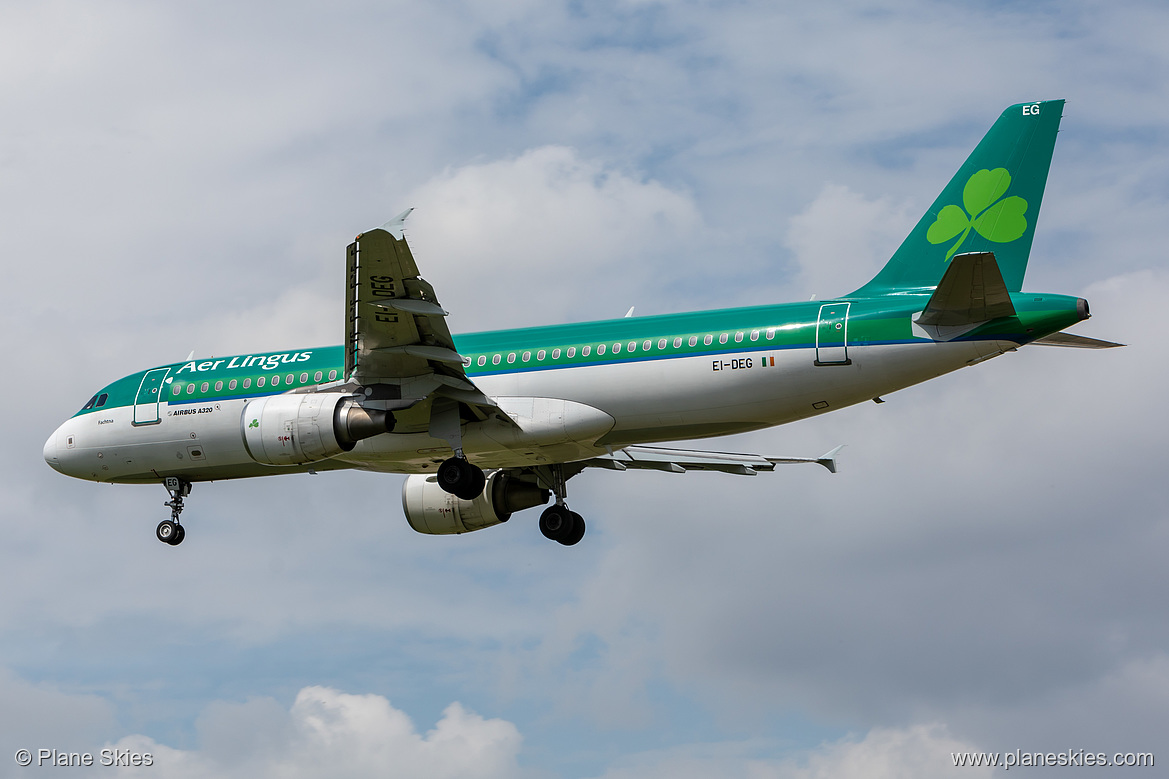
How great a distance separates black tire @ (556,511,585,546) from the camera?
29.7 m

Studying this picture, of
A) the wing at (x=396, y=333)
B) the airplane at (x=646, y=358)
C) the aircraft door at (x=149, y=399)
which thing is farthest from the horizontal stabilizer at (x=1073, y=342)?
the aircraft door at (x=149, y=399)

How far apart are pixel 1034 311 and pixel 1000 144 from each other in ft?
12.9

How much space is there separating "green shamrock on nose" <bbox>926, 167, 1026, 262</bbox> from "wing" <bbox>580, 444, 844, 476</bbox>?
6.66 m

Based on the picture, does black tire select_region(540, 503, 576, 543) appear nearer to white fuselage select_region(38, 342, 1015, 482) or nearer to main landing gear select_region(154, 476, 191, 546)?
white fuselage select_region(38, 342, 1015, 482)

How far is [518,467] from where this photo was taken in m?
28.4

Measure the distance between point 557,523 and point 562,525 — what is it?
135mm

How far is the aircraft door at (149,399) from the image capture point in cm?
2817

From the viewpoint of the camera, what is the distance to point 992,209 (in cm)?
2453

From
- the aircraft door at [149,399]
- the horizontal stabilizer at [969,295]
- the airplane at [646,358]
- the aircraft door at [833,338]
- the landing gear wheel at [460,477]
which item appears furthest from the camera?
the aircraft door at [149,399]

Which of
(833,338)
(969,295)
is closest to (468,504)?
(833,338)

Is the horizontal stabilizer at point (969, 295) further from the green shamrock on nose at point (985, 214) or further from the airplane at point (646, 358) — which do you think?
the green shamrock on nose at point (985, 214)

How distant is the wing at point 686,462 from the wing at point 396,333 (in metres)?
5.92

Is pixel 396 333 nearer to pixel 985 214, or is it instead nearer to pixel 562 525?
pixel 562 525

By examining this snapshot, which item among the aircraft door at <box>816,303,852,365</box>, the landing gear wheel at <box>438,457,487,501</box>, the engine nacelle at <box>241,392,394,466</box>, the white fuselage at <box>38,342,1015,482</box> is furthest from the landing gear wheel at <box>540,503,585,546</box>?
the aircraft door at <box>816,303,852,365</box>
